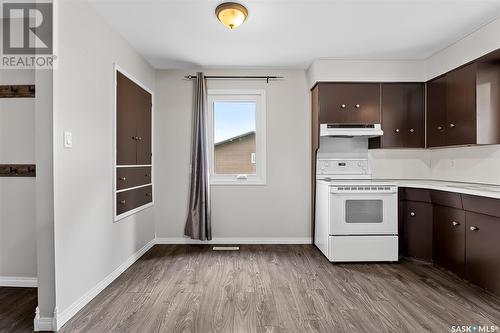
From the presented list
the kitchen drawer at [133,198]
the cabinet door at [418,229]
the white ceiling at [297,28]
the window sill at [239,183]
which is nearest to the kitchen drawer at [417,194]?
the cabinet door at [418,229]

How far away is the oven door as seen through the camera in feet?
10.3

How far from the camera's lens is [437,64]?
10.9ft

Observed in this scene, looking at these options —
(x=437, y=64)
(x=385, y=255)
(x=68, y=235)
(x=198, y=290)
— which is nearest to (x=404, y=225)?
(x=385, y=255)

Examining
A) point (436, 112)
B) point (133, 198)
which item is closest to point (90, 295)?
point (133, 198)

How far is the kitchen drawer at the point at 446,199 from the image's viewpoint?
A: 8.78 ft

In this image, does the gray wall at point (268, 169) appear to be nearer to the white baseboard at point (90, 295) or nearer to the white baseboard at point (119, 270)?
the white baseboard at point (119, 270)

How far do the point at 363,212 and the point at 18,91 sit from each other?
373cm

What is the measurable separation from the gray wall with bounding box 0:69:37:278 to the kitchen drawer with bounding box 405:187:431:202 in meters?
4.01

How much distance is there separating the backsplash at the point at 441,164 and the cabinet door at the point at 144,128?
10.2 feet

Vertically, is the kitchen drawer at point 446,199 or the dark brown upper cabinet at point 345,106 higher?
the dark brown upper cabinet at point 345,106

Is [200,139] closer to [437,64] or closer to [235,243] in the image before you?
[235,243]

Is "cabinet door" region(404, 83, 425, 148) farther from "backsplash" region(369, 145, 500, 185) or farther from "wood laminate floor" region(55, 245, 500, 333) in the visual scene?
"wood laminate floor" region(55, 245, 500, 333)

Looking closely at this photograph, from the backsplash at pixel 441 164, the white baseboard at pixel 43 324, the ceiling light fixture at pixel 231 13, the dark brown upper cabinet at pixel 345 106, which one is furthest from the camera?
the dark brown upper cabinet at pixel 345 106

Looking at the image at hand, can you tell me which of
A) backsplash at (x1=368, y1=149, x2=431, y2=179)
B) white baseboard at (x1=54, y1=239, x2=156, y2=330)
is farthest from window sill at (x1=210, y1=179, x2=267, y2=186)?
backsplash at (x1=368, y1=149, x2=431, y2=179)
